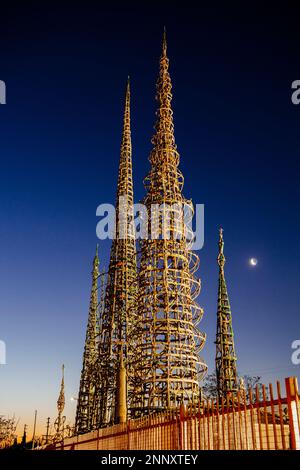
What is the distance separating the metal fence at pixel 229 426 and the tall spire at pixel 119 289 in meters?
36.4

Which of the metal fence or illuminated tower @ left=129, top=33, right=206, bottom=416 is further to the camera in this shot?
illuminated tower @ left=129, top=33, right=206, bottom=416

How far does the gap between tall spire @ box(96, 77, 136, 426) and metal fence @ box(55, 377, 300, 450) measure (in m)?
36.4

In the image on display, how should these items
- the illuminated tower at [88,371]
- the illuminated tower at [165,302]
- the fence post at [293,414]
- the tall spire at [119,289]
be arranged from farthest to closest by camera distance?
the illuminated tower at [88,371]
the tall spire at [119,289]
the illuminated tower at [165,302]
the fence post at [293,414]

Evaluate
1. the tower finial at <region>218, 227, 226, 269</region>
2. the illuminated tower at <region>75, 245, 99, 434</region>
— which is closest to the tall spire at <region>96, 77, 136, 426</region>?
the illuminated tower at <region>75, 245, 99, 434</region>

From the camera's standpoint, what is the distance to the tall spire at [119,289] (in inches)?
2036

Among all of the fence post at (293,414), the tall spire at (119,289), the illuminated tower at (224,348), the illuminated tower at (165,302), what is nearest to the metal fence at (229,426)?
the fence post at (293,414)

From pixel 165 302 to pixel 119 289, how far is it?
18092 mm

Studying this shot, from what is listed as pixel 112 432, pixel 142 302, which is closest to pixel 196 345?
pixel 142 302

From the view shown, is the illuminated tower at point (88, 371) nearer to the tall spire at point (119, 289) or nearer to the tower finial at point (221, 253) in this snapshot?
the tall spire at point (119, 289)

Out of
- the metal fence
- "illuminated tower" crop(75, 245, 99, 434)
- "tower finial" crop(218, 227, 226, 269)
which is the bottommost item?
the metal fence

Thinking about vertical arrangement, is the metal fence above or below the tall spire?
below

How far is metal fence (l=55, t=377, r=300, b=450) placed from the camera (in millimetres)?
7812

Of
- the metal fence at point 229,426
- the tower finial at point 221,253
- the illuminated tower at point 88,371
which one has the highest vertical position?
the tower finial at point 221,253

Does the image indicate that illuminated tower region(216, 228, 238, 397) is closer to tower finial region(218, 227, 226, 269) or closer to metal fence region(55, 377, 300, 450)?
tower finial region(218, 227, 226, 269)
